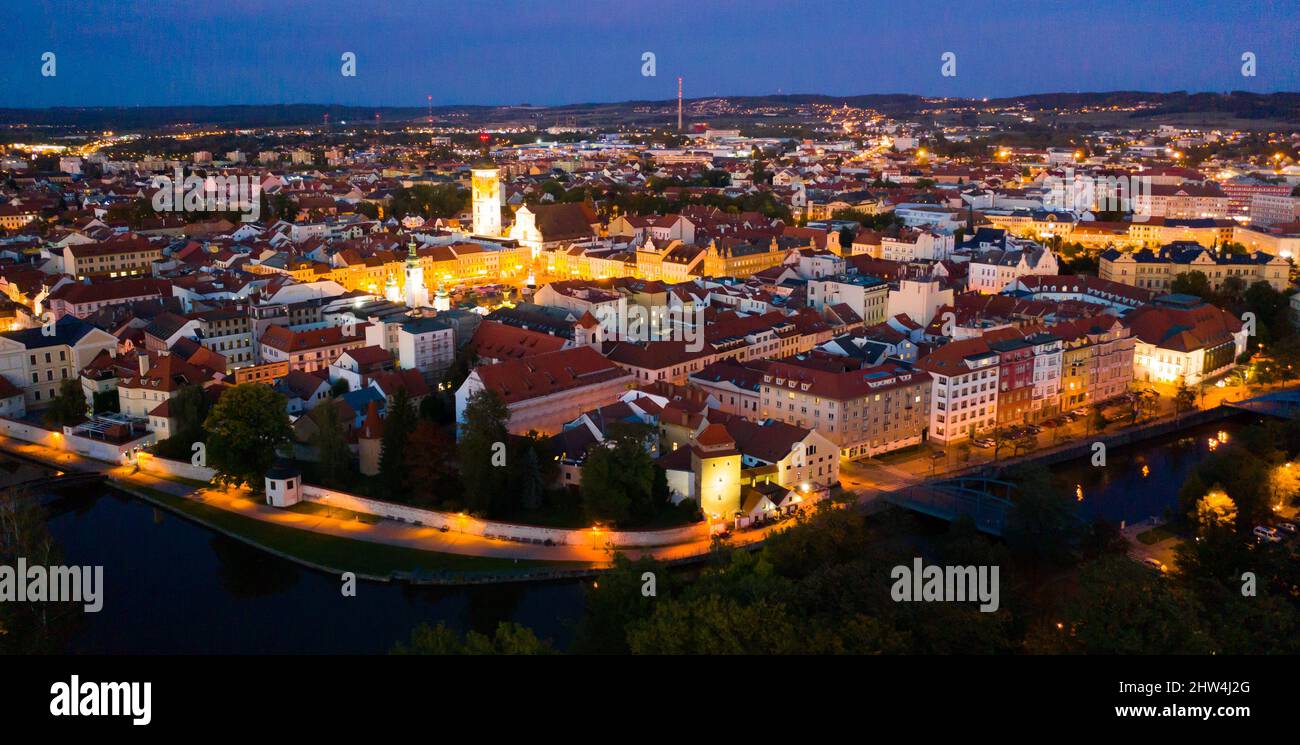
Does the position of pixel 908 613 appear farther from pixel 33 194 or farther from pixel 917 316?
pixel 33 194

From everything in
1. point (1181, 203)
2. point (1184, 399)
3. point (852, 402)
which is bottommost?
point (1184, 399)

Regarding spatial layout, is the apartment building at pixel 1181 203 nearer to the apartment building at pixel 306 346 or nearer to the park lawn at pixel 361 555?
the apartment building at pixel 306 346

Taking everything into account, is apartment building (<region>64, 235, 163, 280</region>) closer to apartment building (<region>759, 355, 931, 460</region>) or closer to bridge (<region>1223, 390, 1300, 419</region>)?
apartment building (<region>759, 355, 931, 460</region>)

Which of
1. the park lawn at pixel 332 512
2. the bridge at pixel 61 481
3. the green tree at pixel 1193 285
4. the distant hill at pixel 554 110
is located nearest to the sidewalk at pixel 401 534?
the park lawn at pixel 332 512

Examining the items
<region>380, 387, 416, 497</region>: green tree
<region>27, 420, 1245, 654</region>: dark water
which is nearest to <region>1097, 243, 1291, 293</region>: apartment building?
<region>27, 420, 1245, 654</region>: dark water

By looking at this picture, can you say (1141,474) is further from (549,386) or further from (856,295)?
(549,386)

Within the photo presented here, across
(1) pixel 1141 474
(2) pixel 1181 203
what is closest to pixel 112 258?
(1) pixel 1141 474

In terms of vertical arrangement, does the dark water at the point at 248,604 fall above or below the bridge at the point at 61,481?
below
